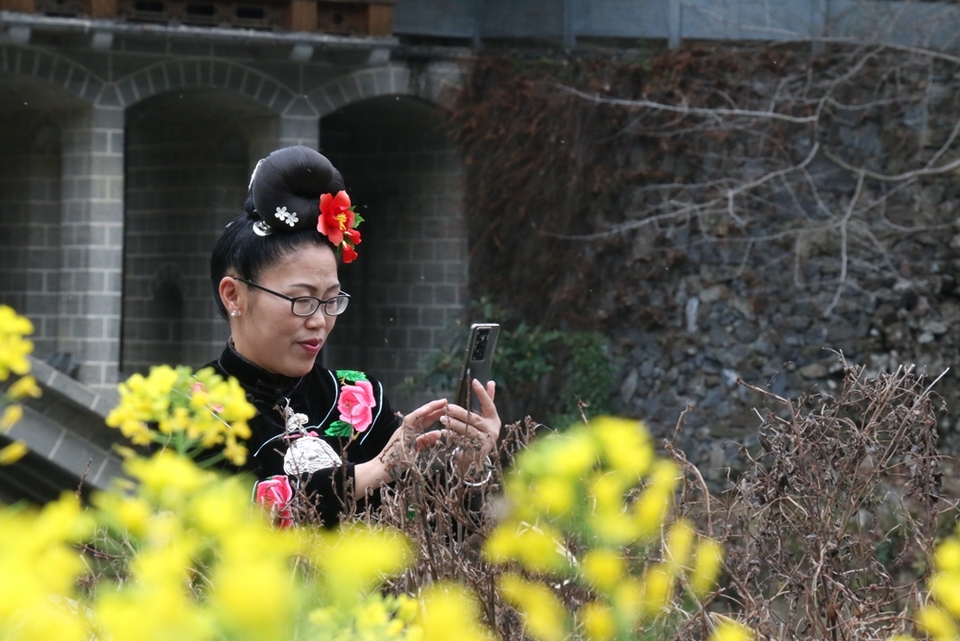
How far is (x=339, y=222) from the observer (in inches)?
97.7

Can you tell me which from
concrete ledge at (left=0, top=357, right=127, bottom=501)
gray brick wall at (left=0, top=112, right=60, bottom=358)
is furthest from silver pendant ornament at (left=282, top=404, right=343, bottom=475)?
gray brick wall at (left=0, top=112, right=60, bottom=358)

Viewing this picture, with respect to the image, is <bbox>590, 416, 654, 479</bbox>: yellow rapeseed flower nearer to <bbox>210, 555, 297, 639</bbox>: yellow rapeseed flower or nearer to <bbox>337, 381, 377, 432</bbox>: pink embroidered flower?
<bbox>210, 555, 297, 639</bbox>: yellow rapeseed flower

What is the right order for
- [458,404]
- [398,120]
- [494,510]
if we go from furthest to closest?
[398,120] < [458,404] < [494,510]

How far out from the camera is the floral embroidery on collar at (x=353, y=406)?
238 cm

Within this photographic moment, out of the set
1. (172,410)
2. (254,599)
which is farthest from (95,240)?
(254,599)

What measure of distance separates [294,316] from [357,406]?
23 cm

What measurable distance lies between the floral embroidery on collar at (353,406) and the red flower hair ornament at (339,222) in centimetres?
21

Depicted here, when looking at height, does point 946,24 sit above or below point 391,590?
above

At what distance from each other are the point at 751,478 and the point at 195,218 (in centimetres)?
891

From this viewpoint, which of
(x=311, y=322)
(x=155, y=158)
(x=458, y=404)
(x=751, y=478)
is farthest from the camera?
(x=155, y=158)

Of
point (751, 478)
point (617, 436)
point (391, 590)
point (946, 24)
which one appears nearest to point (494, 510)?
point (391, 590)

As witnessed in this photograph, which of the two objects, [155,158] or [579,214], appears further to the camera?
[155,158]

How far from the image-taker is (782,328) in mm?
8891

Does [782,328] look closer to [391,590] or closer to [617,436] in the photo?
[391,590]
